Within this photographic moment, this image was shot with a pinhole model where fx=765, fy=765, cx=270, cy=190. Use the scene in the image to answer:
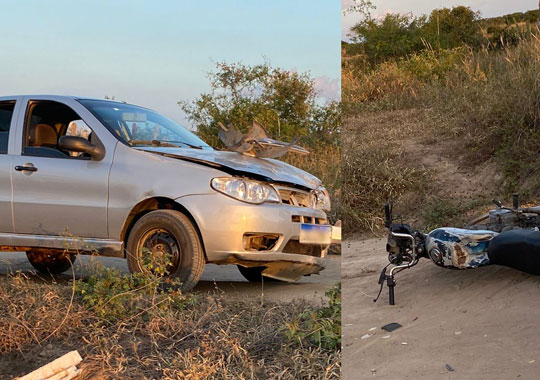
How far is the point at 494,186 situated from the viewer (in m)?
9.82

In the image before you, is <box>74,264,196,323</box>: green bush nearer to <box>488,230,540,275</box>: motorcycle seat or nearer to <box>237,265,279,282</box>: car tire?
<box>237,265,279,282</box>: car tire

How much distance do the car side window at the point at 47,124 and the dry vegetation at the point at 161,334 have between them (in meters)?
1.24

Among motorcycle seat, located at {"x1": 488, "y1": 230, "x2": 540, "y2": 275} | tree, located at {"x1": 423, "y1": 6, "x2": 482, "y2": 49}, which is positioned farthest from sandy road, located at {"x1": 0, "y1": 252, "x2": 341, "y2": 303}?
tree, located at {"x1": 423, "y1": 6, "x2": 482, "y2": 49}

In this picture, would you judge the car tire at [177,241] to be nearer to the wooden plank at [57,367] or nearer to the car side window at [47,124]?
the car side window at [47,124]

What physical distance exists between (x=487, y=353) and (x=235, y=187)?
158 cm

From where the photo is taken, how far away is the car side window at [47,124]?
16.3ft

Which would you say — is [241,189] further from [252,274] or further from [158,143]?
[252,274]

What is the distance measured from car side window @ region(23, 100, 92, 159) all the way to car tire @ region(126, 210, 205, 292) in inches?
37.7

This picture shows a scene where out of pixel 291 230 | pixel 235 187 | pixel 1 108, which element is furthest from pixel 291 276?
pixel 1 108

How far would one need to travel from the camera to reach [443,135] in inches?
458

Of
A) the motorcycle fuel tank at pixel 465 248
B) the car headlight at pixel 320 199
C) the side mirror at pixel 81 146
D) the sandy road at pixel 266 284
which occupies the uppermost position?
the side mirror at pixel 81 146

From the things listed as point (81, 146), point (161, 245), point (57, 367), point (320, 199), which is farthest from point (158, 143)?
point (57, 367)

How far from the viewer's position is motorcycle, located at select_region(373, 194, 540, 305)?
167 inches

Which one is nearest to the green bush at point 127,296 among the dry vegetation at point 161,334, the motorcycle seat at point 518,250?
the dry vegetation at point 161,334
